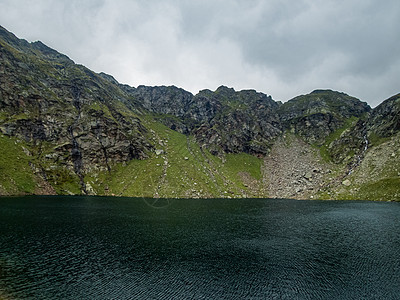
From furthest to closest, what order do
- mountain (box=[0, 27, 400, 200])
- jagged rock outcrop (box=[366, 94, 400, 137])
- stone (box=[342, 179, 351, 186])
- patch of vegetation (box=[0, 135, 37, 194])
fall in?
jagged rock outcrop (box=[366, 94, 400, 137])
stone (box=[342, 179, 351, 186])
mountain (box=[0, 27, 400, 200])
patch of vegetation (box=[0, 135, 37, 194])

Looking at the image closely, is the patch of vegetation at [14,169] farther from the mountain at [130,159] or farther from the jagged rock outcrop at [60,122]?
the jagged rock outcrop at [60,122]

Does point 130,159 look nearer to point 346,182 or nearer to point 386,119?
point 346,182

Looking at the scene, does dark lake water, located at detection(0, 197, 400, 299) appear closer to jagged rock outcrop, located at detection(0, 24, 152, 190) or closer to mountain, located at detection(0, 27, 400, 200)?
mountain, located at detection(0, 27, 400, 200)

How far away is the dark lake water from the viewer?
1088 inches

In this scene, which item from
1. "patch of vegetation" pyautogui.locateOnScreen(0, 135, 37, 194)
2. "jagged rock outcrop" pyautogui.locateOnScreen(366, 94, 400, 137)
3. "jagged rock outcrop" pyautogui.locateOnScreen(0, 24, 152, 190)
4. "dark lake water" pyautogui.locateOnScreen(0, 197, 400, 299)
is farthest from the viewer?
"jagged rock outcrop" pyautogui.locateOnScreen(366, 94, 400, 137)

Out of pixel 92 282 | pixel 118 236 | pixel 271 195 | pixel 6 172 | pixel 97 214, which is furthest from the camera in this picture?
pixel 271 195

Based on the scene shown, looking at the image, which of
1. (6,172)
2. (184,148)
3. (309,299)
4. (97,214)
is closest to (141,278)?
(309,299)

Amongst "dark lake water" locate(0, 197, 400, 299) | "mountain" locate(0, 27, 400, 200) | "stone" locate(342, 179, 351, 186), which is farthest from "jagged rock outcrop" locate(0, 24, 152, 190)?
"stone" locate(342, 179, 351, 186)

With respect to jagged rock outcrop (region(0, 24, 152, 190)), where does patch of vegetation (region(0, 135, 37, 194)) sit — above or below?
below

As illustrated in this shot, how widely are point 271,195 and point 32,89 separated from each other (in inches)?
7711

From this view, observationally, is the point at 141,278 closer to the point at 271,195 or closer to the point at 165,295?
the point at 165,295

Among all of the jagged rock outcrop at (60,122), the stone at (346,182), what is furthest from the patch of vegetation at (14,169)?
the stone at (346,182)

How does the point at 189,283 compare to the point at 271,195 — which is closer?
the point at 189,283

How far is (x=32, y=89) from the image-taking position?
164625 millimetres
